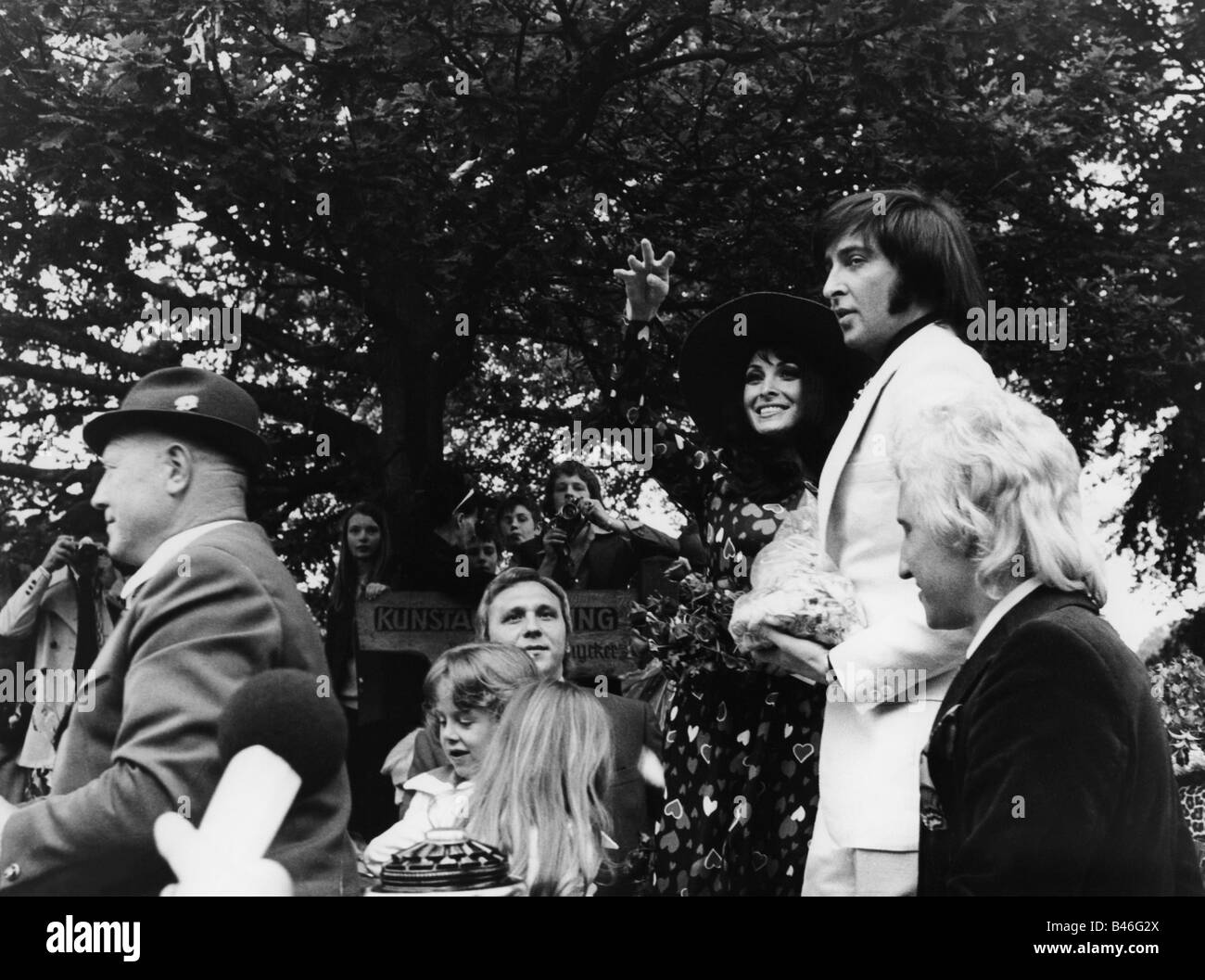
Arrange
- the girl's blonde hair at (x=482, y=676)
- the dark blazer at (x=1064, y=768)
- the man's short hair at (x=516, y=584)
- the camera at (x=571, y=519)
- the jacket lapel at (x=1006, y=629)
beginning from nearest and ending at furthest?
the dark blazer at (x=1064, y=768)
the jacket lapel at (x=1006, y=629)
the girl's blonde hair at (x=482, y=676)
the man's short hair at (x=516, y=584)
the camera at (x=571, y=519)

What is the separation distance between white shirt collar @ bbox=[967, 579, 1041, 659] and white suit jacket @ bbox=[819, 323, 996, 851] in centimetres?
52

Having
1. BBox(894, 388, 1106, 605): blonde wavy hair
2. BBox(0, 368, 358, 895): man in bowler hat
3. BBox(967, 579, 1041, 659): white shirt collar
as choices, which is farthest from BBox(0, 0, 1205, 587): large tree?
BBox(967, 579, 1041, 659): white shirt collar

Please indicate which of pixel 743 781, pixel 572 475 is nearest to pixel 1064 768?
pixel 743 781

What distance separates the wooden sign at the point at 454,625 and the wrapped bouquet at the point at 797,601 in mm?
1290

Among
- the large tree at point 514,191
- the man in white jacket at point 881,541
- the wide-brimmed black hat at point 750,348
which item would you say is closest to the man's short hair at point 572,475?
the large tree at point 514,191

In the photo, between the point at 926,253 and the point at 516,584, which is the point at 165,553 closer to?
the point at 516,584

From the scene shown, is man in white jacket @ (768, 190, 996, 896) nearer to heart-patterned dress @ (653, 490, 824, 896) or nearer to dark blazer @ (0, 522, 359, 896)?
heart-patterned dress @ (653, 490, 824, 896)

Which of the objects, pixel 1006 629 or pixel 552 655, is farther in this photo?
pixel 552 655

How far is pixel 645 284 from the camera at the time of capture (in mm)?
3525

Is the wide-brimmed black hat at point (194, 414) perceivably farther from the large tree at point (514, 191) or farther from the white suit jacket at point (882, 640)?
the large tree at point (514, 191)

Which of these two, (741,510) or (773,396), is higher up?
(773,396)

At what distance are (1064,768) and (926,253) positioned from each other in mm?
1458

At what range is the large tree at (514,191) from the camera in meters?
4.70

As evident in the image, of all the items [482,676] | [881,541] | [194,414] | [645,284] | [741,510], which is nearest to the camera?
[881,541]
